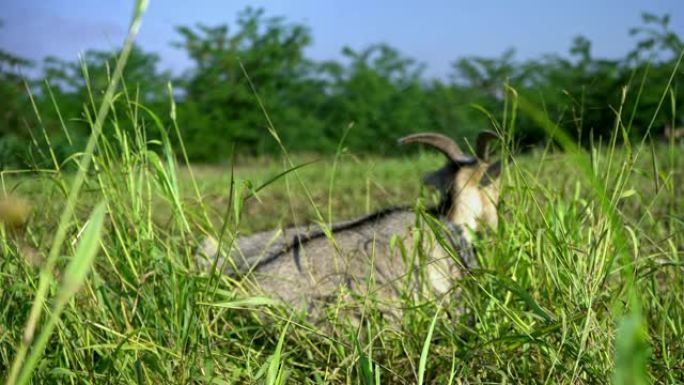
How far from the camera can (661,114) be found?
32.7 ft

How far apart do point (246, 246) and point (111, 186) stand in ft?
4.55

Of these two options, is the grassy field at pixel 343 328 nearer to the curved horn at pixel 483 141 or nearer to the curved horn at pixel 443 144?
the curved horn at pixel 483 141

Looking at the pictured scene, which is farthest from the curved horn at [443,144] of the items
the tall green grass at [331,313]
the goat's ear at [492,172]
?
the tall green grass at [331,313]

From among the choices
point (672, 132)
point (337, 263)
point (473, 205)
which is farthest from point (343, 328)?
point (473, 205)

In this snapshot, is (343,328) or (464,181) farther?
(464,181)

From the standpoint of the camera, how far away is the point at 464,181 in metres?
4.15

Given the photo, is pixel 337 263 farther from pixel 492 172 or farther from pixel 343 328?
pixel 492 172

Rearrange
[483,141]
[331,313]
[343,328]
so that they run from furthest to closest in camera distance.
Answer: [483,141], [331,313], [343,328]

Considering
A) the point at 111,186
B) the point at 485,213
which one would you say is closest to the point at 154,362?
the point at 111,186

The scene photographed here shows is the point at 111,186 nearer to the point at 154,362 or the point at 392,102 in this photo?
the point at 154,362

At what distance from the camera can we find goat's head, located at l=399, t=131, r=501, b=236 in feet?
12.9

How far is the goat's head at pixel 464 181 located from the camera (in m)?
3.95

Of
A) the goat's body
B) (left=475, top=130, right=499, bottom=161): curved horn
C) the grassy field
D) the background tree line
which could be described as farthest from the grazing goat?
the background tree line

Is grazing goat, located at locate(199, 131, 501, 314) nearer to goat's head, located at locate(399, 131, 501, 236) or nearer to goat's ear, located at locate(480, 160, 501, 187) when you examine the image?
goat's head, located at locate(399, 131, 501, 236)
